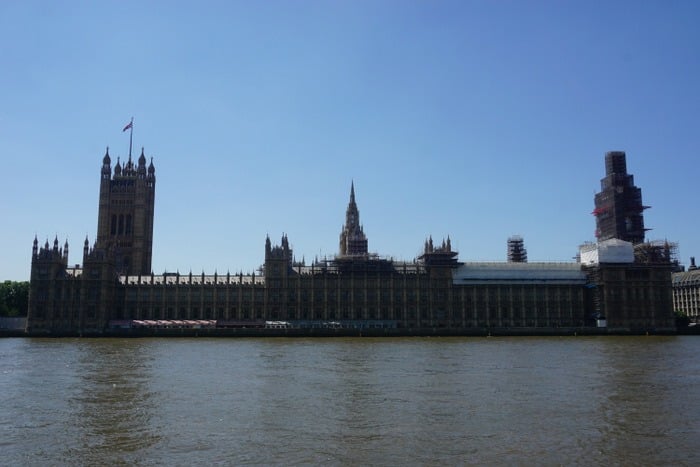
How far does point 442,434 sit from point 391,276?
121463 millimetres

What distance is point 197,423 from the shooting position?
32.5 metres

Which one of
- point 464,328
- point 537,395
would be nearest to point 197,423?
point 537,395

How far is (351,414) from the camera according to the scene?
34.8 meters

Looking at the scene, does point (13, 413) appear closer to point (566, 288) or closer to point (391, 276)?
point (391, 276)

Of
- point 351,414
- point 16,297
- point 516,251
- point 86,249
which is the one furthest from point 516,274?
point 351,414

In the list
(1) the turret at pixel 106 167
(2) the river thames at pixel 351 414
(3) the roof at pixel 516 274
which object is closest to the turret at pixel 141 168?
(1) the turret at pixel 106 167

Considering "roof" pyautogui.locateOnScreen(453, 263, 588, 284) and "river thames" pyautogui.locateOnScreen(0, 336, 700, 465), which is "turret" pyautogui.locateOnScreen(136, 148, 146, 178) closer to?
"roof" pyautogui.locateOnScreen(453, 263, 588, 284)

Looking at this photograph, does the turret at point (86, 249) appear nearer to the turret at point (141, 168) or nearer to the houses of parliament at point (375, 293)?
the houses of parliament at point (375, 293)

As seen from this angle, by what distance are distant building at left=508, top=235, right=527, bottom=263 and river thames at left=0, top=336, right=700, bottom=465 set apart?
117 meters

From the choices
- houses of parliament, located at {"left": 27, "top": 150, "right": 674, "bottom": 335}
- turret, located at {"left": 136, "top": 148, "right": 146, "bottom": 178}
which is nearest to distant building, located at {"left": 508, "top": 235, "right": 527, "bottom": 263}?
houses of parliament, located at {"left": 27, "top": 150, "right": 674, "bottom": 335}

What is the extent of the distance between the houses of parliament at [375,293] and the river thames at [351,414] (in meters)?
84.7

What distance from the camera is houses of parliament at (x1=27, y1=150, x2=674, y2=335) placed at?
467ft

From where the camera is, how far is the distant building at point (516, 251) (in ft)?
581

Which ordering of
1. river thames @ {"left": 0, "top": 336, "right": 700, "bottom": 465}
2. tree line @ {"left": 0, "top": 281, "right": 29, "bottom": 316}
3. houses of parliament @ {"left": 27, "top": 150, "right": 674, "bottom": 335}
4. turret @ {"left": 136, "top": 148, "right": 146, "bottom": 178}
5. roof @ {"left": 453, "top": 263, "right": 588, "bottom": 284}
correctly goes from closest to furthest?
river thames @ {"left": 0, "top": 336, "right": 700, "bottom": 465}, houses of parliament @ {"left": 27, "top": 150, "right": 674, "bottom": 335}, roof @ {"left": 453, "top": 263, "right": 588, "bottom": 284}, tree line @ {"left": 0, "top": 281, "right": 29, "bottom": 316}, turret @ {"left": 136, "top": 148, "right": 146, "bottom": 178}
